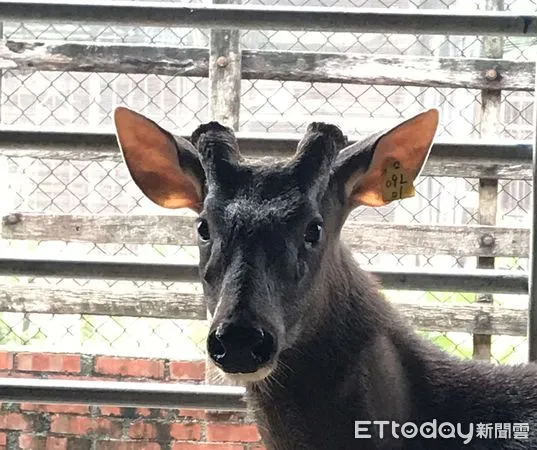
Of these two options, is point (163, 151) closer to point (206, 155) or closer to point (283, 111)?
point (206, 155)

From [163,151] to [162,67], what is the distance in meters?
1.73

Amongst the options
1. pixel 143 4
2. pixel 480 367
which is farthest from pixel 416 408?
pixel 143 4

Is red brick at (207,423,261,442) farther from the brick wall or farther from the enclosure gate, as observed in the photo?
the enclosure gate

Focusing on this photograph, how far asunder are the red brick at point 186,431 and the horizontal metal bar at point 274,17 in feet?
7.02

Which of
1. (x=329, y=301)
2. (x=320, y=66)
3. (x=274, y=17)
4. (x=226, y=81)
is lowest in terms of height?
(x=329, y=301)

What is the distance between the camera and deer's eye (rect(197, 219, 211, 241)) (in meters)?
Result: 1.72

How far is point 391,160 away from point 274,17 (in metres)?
0.37

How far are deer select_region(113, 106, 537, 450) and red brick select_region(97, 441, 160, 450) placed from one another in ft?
6.25

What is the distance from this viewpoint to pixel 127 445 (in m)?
3.58

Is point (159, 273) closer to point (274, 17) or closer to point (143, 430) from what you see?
point (274, 17)

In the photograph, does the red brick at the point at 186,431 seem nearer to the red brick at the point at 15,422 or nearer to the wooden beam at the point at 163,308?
the wooden beam at the point at 163,308

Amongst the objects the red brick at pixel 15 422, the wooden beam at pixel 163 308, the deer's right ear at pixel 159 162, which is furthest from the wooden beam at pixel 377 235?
the deer's right ear at pixel 159 162

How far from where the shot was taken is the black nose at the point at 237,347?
4.78 feet

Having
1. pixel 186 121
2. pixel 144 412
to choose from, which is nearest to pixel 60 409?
pixel 144 412
